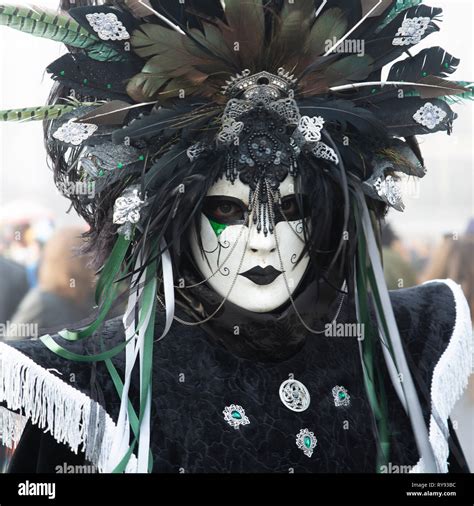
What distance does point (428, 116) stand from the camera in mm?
2293

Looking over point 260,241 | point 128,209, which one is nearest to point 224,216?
point 260,241

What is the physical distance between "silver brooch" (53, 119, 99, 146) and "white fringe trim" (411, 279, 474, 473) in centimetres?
119

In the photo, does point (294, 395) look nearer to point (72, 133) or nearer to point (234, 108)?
point (234, 108)

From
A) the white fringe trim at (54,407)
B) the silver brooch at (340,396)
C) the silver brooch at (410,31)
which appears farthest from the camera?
the silver brooch at (340,396)

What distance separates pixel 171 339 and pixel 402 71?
0.91 metres

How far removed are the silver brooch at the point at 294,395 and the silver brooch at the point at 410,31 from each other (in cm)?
91

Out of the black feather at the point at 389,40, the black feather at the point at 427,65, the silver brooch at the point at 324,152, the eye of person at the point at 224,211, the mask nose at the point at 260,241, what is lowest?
the mask nose at the point at 260,241

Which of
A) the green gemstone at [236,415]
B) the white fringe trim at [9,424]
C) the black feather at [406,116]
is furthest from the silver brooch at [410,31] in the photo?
the white fringe trim at [9,424]

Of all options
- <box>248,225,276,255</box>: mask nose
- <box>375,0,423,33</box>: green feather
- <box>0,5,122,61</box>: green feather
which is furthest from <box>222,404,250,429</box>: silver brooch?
<box>375,0,423,33</box>: green feather

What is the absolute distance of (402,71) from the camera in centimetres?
232

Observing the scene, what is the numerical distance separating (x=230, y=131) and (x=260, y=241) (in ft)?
0.90

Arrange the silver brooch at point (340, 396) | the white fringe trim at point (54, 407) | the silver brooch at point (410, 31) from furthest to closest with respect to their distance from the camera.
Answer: the silver brooch at point (340, 396) < the silver brooch at point (410, 31) < the white fringe trim at point (54, 407)

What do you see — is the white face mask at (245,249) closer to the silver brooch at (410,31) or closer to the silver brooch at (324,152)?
the silver brooch at (324,152)

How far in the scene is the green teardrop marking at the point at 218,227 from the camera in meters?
2.24
